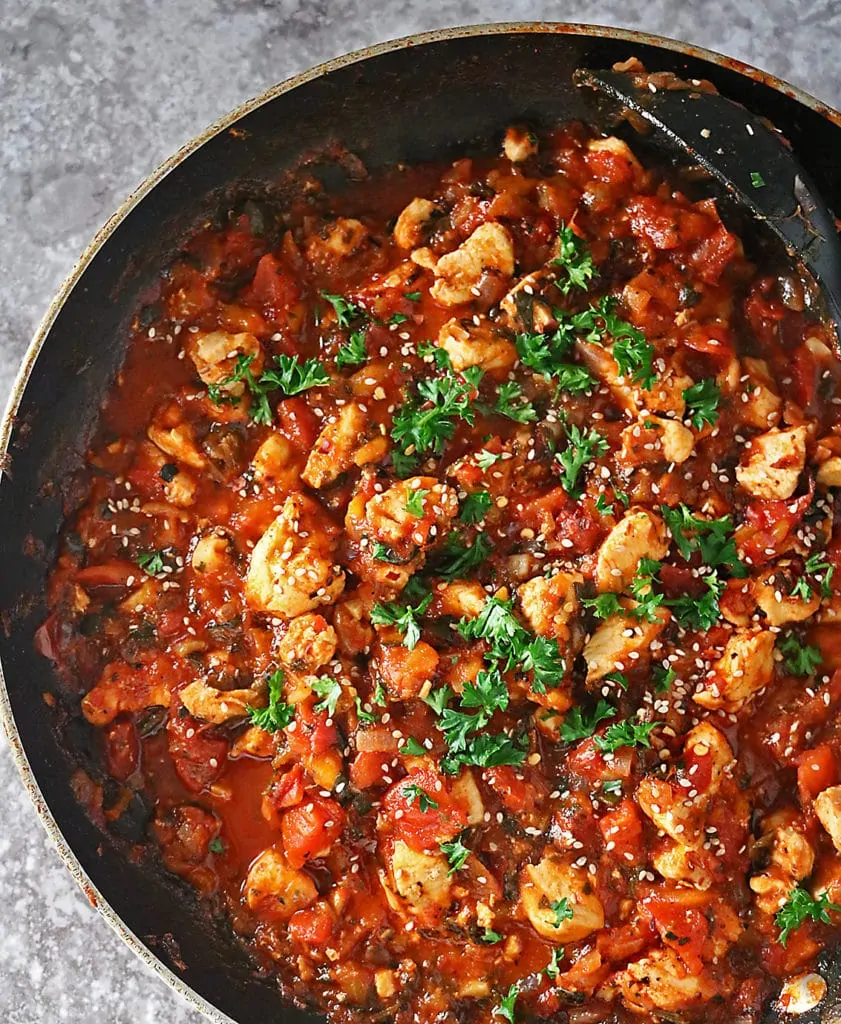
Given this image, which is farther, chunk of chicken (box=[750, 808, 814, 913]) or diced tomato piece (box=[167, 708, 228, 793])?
diced tomato piece (box=[167, 708, 228, 793])

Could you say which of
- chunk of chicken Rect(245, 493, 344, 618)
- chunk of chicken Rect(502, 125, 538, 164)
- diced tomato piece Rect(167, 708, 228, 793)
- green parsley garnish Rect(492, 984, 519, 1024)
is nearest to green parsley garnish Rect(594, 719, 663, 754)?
green parsley garnish Rect(492, 984, 519, 1024)

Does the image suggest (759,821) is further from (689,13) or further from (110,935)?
(689,13)

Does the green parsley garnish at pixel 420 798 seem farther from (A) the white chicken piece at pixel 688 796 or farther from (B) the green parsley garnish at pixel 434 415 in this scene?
(B) the green parsley garnish at pixel 434 415

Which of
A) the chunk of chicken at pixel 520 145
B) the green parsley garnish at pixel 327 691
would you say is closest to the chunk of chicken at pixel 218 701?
the green parsley garnish at pixel 327 691

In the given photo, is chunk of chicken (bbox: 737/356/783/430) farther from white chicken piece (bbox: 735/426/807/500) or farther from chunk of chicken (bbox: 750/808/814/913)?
chunk of chicken (bbox: 750/808/814/913)

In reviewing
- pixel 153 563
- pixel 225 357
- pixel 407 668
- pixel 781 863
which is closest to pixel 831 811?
pixel 781 863
